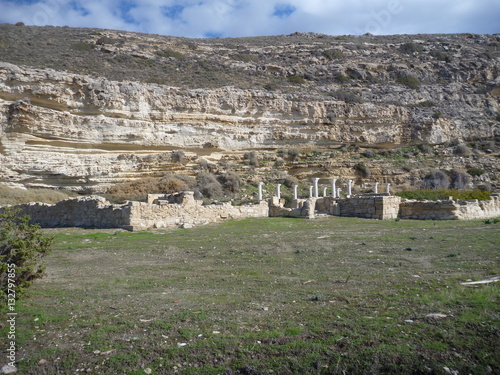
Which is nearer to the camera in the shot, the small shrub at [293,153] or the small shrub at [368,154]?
the small shrub at [293,153]

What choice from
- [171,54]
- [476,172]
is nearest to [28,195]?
[171,54]

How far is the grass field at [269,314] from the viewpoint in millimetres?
→ 4121

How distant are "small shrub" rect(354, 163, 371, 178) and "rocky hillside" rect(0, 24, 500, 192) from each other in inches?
5.4

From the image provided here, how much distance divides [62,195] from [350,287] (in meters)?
28.8

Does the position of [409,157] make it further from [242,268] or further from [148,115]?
[242,268]

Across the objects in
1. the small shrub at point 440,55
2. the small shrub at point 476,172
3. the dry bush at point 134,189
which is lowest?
the dry bush at point 134,189

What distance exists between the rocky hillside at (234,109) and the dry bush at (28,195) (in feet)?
5.58

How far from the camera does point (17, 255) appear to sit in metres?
6.49

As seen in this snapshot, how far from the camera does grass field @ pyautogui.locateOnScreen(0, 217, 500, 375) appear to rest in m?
4.12

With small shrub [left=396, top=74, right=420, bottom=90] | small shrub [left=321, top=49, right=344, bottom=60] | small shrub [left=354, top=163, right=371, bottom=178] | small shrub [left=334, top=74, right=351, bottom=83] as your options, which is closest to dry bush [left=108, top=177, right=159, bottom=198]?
small shrub [left=354, top=163, right=371, bottom=178]

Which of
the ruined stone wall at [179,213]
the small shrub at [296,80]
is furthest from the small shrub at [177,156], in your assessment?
the small shrub at [296,80]

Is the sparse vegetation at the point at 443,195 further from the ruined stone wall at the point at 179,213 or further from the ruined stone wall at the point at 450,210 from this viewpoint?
the ruined stone wall at the point at 179,213

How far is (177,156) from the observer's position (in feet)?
119

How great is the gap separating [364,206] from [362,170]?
707 inches
